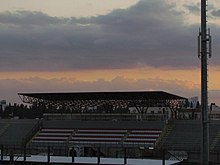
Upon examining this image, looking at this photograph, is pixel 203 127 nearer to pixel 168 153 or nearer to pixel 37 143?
pixel 168 153

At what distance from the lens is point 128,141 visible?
4941 centimetres

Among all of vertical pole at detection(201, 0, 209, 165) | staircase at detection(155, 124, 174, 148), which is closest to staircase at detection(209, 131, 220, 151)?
staircase at detection(155, 124, 174, 148)

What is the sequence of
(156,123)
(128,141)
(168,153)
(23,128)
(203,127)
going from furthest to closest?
(23,128) → (156,123) → (128,141) → (168,153) → (203,127)

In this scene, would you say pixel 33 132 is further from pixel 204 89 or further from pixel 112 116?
pixel 204 89

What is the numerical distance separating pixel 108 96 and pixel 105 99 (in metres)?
2.35

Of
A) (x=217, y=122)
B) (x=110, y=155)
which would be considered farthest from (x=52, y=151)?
(x=217, y=122)

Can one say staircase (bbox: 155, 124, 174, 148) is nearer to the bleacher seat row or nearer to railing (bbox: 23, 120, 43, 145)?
the bleacher seat row

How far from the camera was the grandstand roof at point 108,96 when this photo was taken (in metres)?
51.2

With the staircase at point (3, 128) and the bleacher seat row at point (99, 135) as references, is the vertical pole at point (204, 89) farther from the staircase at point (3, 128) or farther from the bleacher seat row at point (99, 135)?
the staircase at point (3, 128)

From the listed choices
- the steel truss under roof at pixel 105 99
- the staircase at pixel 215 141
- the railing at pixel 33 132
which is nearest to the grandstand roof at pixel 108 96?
the steel truss under roof at pixel 105 99

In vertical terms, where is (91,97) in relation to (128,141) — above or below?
above

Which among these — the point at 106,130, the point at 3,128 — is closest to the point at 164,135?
the point at 106,130

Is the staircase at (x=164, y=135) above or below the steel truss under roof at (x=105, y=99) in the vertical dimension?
below

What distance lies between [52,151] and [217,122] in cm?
1938
